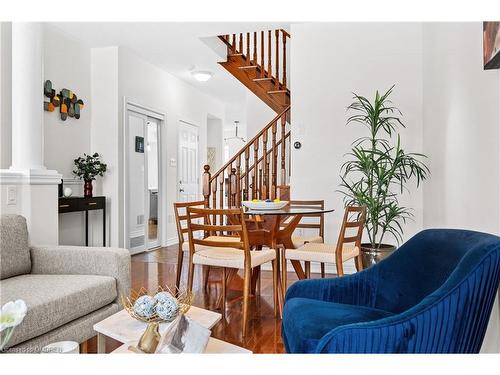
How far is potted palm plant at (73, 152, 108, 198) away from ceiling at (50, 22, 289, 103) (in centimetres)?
143

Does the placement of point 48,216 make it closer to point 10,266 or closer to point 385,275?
point 10,266

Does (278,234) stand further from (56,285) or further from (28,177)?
(28,177)

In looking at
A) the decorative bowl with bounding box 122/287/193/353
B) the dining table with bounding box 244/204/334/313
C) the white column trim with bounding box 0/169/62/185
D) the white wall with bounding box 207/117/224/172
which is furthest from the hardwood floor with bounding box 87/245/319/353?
the white wall with bounding box 207/117/224/172

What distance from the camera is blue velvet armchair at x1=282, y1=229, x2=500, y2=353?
4.37 feet

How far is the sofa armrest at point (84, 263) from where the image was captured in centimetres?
258

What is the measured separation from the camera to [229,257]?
9.43 feet

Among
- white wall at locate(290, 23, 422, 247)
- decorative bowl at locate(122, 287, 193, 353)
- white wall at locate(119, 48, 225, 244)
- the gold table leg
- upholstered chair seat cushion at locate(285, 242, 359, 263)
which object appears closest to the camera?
decorative bowl at locate(122, 287, 193, 353)

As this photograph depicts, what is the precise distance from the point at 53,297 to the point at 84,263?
510 mm

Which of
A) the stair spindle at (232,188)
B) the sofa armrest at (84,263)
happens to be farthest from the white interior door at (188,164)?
the sofa armrest at (84,263)

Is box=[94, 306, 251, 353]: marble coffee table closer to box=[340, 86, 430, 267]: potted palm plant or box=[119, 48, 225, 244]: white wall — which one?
box=[340, 86, 430, 267]: potted palm plant

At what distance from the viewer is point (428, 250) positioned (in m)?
1.87
